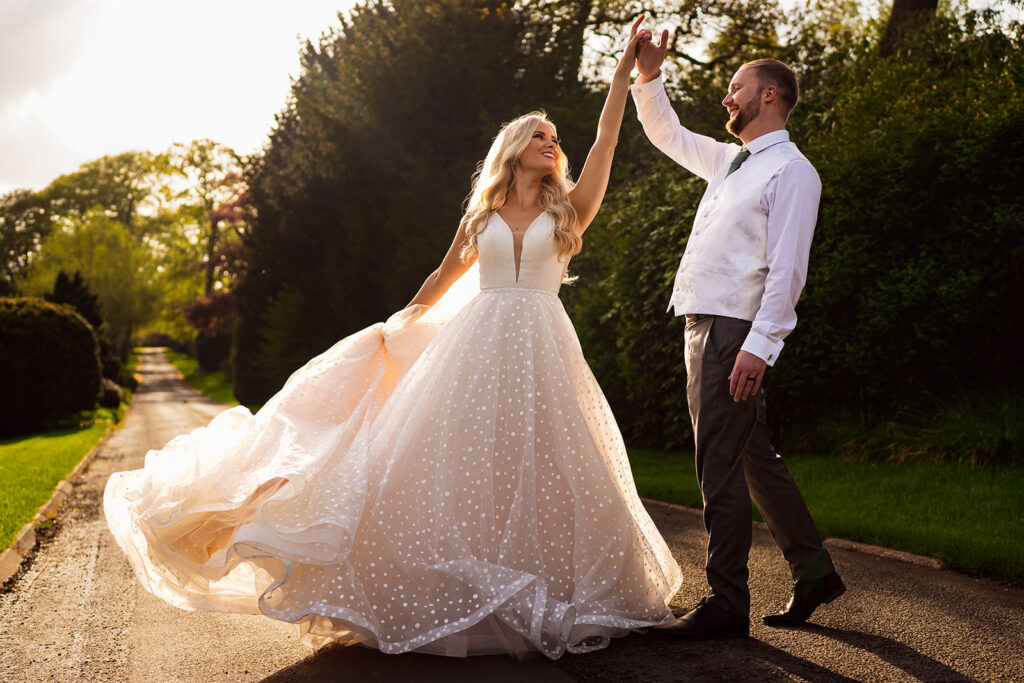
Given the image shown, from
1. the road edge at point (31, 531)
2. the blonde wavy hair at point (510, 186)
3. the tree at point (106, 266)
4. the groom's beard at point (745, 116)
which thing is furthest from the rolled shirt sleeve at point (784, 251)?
the tree at point (106, 266)

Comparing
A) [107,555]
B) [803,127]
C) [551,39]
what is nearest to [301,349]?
[551,39]

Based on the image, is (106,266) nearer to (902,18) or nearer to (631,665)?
(902,18)

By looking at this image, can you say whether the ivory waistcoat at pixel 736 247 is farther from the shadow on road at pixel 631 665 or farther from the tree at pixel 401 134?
the tree at pixel 401 134

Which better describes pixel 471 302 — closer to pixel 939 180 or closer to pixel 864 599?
pixel 864 599

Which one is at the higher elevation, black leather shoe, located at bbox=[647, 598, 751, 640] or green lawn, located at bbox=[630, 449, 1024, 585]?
black leather shoe, located at bbox=[647, 598, 751, 640]

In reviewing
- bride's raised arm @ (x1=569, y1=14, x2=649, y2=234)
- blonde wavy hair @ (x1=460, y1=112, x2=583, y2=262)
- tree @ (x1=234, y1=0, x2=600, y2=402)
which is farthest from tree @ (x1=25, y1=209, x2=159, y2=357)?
bride's raised arm @ (x1=569, y1=14, x2=649, y2=234)

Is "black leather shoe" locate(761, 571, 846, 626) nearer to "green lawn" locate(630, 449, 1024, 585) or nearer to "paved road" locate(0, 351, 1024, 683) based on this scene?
"paved road" locate(0, 351, 1024, 683)

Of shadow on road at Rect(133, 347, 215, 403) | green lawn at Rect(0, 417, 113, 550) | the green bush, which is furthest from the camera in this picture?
shadow on road at Rect(133, 347, 215, 403)

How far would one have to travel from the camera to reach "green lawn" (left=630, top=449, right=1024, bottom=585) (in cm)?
506

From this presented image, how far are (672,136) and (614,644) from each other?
2.51 metres

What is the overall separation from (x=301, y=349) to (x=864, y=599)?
18.3m

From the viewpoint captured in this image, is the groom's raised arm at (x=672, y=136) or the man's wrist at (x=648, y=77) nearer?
the man's wrist at (x=648, y=77)

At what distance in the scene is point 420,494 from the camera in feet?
12.0

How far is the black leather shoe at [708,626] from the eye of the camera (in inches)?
144
